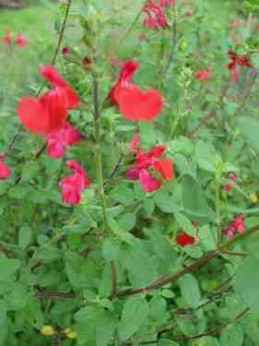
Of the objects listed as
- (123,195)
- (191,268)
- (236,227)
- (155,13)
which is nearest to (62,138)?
(123,195)

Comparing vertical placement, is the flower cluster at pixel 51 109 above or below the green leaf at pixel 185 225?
above

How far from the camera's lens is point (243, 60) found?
193 centimetres

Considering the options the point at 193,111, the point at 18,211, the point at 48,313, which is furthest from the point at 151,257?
the point at 193,111

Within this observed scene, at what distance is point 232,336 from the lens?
1.47 meters

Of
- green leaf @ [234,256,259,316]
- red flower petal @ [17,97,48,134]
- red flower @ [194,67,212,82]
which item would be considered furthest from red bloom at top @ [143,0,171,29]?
green leaf @ [234,256,259,316]

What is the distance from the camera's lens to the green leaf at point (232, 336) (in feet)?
4.79

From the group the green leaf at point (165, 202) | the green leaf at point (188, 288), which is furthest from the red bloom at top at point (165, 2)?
the green leaf at point (188, 288)

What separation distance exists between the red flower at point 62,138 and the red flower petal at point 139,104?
15 cm

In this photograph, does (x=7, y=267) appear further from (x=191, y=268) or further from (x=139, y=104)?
(x=139, y=104)

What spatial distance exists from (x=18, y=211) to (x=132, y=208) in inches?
17.5

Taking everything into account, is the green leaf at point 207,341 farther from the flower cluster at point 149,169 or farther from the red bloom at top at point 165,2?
the red bloom at top at point 165,2

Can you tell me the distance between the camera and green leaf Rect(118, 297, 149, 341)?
1.29 m

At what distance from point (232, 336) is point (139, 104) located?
2.36 ft

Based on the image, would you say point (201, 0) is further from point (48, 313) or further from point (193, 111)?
point (48, 313)
